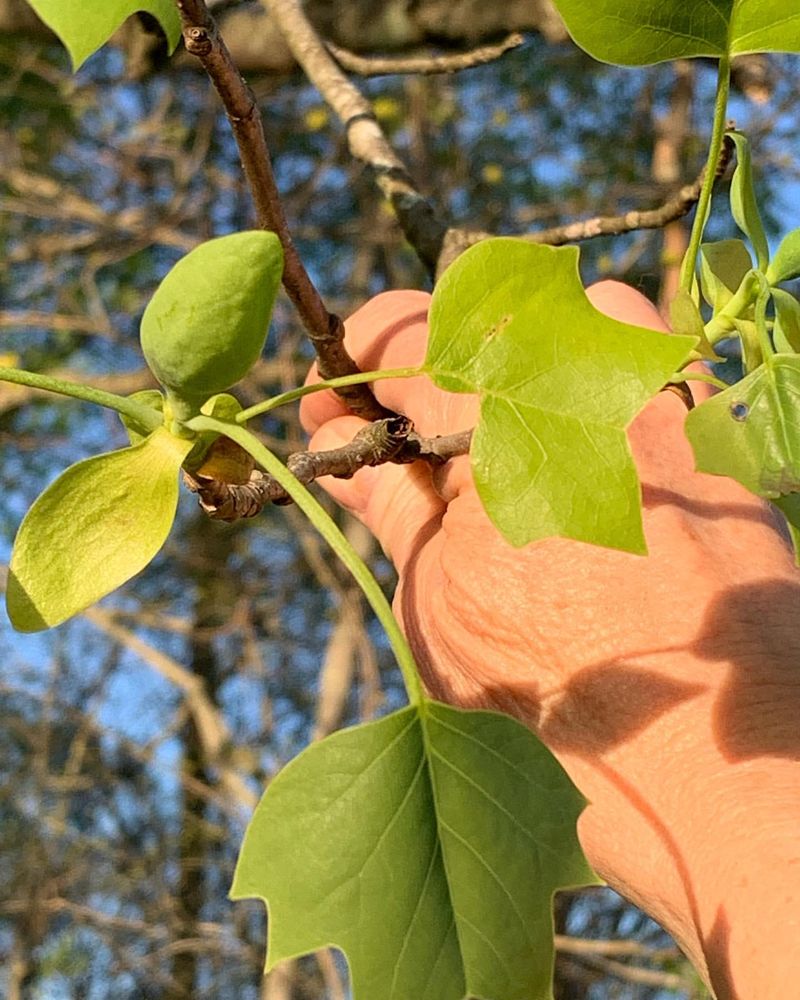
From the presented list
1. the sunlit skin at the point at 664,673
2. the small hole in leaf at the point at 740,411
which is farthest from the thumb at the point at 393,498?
the small hole in leaf at the point at 740,411

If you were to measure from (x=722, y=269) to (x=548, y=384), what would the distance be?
226 millimetres

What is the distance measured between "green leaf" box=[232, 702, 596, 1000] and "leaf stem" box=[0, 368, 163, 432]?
147 millimetres

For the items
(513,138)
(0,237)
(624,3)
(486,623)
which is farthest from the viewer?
(513,138)

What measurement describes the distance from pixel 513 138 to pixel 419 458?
2967mm

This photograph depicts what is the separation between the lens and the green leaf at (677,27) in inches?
20.9

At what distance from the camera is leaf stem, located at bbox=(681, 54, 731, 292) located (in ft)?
1.79

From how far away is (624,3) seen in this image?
0.53 meters

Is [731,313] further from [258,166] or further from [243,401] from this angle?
[243,401]

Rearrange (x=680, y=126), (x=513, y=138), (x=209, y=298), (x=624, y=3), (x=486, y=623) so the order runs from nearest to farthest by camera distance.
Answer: (x=209, y=298) < (x=624, y=3) < (x=486, y=623) < (x=680, y=126) < (x=513, y=138)

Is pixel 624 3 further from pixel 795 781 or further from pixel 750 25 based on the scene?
pixel 795 781

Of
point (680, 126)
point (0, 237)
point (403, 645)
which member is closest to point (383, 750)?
point (403, 645)

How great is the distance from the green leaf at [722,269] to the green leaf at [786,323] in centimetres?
5

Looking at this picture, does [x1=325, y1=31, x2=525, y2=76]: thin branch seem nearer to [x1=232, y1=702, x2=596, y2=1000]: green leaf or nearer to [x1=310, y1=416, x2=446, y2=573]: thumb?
[x1=310, y1=416, x2=446, y2=573]: thumb

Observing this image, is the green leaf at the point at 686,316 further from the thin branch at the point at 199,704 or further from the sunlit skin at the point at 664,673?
the thin branch at the point at 199,704
